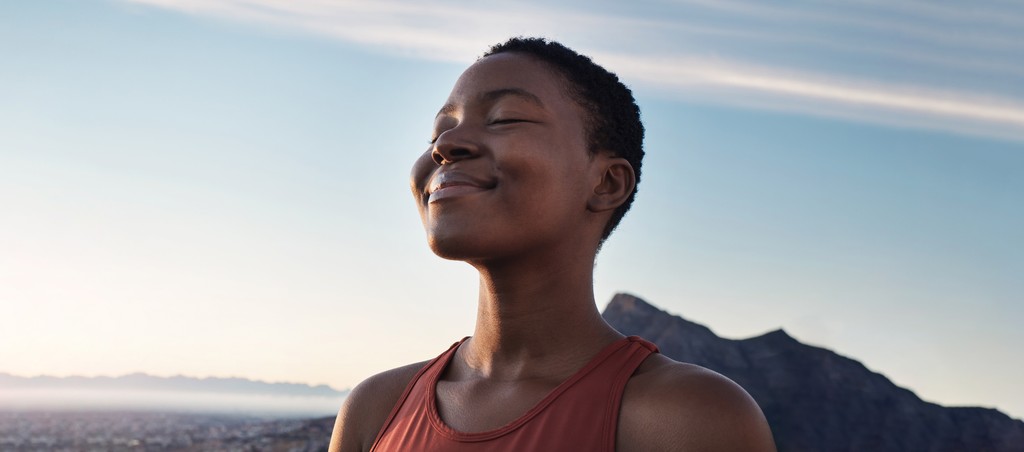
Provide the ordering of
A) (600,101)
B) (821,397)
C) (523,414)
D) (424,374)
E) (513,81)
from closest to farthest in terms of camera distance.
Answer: (523,414) < (513,81) < (600,101) < (424,374) < (821,397)

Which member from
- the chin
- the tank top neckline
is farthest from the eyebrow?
the tank top neckline

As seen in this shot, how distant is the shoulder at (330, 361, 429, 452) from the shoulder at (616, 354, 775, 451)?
921 millimetres

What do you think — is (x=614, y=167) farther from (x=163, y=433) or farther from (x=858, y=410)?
(x=163, y=433)

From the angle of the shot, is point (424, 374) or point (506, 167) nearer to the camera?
point (506, 167)

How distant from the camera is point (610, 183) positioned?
3.07 meters

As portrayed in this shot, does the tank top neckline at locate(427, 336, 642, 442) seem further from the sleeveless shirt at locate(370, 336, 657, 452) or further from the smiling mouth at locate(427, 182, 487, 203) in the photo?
the smiling mouth at locate(427, 182, 487, 203)

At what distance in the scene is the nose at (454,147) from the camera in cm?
287

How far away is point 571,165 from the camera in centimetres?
291

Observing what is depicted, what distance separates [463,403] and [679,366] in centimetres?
65

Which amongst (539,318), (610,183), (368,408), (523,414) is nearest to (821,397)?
(368,408)

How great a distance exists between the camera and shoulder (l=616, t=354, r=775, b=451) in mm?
2512

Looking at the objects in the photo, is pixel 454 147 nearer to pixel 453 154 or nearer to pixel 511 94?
pixel 453 154

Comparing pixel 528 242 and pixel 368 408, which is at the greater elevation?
pixel 528 242

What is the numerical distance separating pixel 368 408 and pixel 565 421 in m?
0.95
